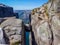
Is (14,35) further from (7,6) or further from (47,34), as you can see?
(7,6)

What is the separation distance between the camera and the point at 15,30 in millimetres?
12141

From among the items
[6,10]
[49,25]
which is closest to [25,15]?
[6,10]

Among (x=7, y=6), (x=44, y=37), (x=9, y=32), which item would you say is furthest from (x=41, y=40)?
(x=7, y=6)

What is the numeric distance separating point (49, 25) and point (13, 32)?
2.64 m

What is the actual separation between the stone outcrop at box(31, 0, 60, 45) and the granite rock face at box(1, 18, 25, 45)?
184 cm

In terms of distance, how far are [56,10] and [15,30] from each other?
9.69 feet

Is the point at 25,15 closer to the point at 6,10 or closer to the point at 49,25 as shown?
the point at 6,10

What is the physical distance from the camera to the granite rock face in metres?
11.8

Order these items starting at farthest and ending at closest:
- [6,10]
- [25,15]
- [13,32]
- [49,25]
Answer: [25,15] < [6,10] < [49,25] < [13,32]

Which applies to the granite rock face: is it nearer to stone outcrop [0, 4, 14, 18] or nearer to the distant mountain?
the distant mountain

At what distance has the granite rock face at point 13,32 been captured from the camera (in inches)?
463

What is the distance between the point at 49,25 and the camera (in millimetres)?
13195

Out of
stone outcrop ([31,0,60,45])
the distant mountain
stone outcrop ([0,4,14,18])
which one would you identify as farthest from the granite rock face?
stone outcrop ([0,4,14,18])

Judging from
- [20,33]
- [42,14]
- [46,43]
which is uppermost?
[42,14]
